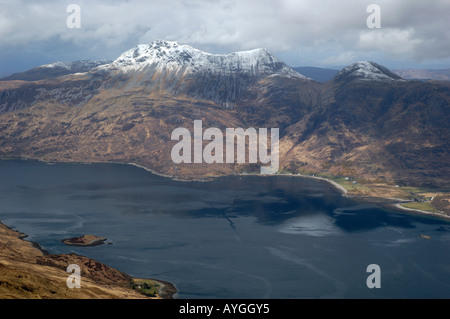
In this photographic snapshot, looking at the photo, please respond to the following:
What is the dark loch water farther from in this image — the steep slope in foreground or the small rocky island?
the steep slope in foreground

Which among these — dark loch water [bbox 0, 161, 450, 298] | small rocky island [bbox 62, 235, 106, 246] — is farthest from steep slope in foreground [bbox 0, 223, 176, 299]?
small rocky island [bbox 62, 235, 106, 246]

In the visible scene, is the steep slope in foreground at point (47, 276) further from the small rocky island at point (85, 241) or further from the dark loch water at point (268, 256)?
the small rocky island at point (85, 241)

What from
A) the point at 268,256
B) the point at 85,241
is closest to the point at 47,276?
the point at 85,241
